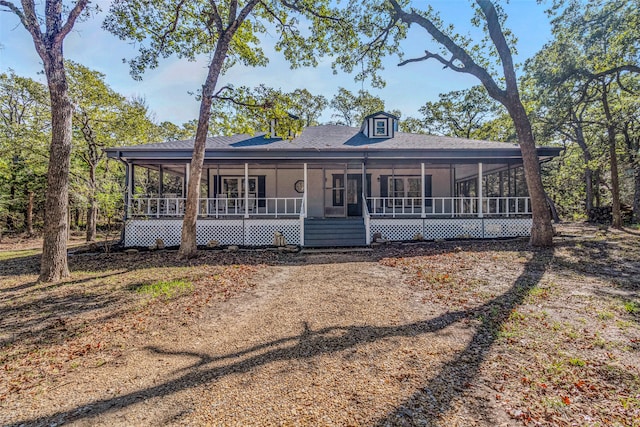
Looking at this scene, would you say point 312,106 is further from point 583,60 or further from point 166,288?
point 166,288

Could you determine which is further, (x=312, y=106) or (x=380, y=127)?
(x=312, y=106)

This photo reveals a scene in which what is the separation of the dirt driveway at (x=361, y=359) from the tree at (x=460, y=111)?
947 inches

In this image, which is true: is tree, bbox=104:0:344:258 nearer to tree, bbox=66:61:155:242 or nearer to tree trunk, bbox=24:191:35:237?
tree, bbox=66:61:155:242

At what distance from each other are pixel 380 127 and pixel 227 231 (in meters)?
9.04

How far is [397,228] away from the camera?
483 inches

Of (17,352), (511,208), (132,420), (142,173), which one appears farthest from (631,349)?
(142,173)

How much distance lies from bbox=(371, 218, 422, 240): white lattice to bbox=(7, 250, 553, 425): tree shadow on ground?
7018 mm

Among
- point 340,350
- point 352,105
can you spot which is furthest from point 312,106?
point 340,350

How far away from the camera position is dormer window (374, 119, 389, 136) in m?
15.2

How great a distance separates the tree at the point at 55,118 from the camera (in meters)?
6.85

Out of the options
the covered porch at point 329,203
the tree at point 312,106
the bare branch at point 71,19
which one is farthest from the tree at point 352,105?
the bare branch at point 71,19

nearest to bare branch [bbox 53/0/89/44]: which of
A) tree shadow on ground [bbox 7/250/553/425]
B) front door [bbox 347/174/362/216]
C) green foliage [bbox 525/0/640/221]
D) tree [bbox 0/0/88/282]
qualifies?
tree [bbox 0/0/88/282]

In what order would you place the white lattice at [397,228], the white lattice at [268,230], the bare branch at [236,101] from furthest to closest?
the white lattice at [397,228], the white lattice at [268,230], the bare branch at [236,101]

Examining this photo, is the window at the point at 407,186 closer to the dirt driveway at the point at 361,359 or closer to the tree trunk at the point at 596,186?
the dirt driveway at the point at 361,359
